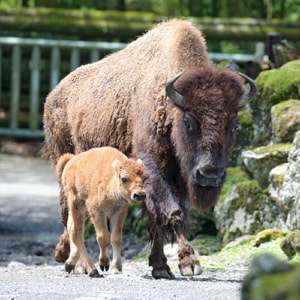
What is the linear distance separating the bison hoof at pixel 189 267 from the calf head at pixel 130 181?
3.18ft

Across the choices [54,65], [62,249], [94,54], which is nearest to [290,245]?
[62,249]

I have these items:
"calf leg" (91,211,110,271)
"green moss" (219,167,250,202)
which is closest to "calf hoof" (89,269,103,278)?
"calf leg" (91,211,110,271)

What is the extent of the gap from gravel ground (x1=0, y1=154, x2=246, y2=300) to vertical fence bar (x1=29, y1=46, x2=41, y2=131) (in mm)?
2309

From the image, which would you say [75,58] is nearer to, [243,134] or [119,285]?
[243,134]

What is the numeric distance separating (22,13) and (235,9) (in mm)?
8603

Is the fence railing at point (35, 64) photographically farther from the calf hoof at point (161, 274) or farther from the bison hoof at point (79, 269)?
the calf hoof at point (161, 274)

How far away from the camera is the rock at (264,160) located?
8.62 meters

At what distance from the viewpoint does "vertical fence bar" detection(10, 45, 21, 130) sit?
18.5 meters

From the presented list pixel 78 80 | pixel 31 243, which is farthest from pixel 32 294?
pixel 31 243

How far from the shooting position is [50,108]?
9.19m

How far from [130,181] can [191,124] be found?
0.97 meters

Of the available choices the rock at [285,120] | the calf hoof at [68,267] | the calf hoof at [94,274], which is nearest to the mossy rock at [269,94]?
the rock at [285,120]

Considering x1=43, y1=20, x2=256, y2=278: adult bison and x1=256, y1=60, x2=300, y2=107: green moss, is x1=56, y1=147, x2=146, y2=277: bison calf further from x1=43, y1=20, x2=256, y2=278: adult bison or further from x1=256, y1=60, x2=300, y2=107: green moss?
x1=256, y1=60, x2=300, y2=107: green moss

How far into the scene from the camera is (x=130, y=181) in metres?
5.94
